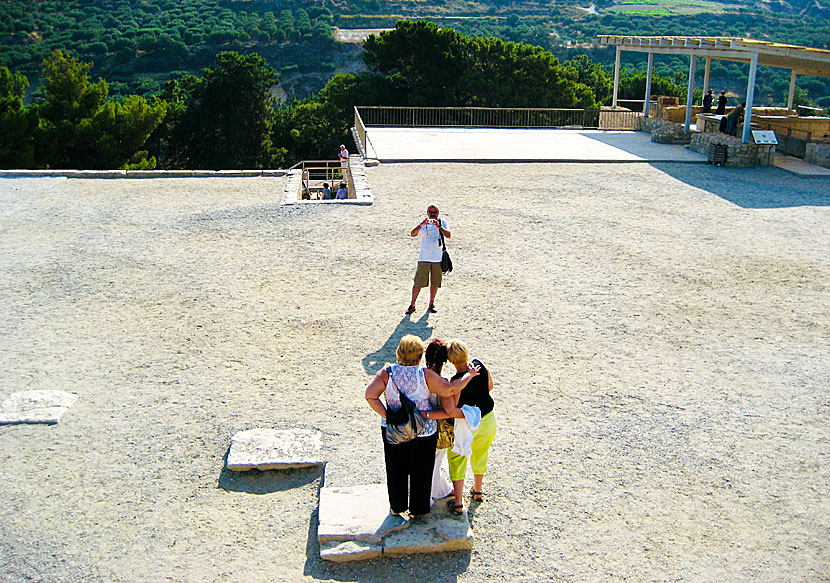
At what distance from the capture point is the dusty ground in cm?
527

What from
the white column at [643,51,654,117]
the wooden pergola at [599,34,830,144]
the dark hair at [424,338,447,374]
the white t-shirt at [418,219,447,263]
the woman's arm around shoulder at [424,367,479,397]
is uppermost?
the wooden pergola at [599,34,830,144]

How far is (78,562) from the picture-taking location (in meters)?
5.05

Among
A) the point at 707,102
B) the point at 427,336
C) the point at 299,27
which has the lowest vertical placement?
the point at 427,336

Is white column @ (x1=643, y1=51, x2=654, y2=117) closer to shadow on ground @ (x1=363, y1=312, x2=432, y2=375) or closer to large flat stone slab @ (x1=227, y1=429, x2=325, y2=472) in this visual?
shadow on ground @ (x1=363, y1=312, x2=432, y2=375)

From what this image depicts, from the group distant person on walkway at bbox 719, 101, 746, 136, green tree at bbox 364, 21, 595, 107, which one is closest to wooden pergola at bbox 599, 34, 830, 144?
distant person on walkway at bbox 719, 101, 746, 136

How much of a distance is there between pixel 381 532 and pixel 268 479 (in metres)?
1.28

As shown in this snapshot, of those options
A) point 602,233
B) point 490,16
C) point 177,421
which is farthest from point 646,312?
point 490,16

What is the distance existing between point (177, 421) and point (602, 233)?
7924 millimetres

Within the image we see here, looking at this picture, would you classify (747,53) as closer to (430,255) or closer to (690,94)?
(690,94)

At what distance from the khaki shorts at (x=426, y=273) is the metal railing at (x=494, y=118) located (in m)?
17.1

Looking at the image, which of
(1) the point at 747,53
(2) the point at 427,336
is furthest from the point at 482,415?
(1) the point at 747,53

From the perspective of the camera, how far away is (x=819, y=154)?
60.8 feet

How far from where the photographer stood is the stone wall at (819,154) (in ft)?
60.4

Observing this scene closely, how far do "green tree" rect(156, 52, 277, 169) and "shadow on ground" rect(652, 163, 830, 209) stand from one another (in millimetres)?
22910
